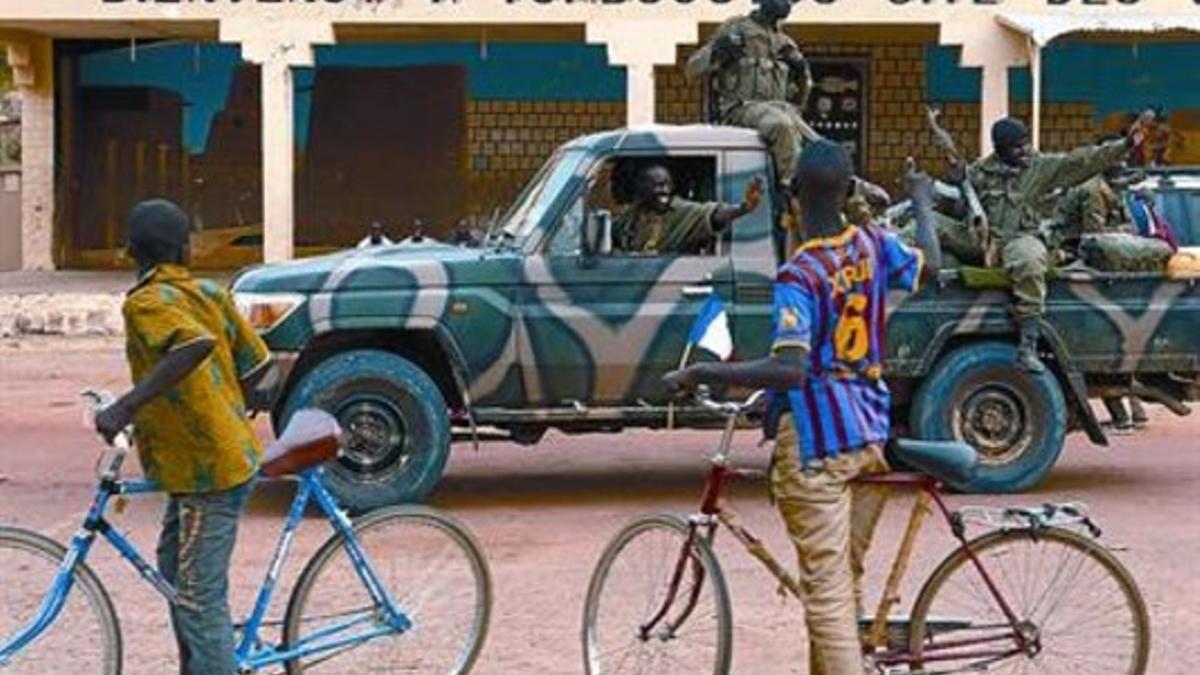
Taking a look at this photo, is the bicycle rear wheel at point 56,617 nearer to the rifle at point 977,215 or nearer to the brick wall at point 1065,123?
the rifle at point 977,215

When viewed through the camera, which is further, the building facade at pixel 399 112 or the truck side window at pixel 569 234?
the building facade at pixel 399 112

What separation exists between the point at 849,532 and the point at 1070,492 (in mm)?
5769

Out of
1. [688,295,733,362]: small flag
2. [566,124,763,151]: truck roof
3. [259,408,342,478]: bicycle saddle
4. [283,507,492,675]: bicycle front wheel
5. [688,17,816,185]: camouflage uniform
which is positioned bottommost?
[283,507,492,675]: bicycle front wheel

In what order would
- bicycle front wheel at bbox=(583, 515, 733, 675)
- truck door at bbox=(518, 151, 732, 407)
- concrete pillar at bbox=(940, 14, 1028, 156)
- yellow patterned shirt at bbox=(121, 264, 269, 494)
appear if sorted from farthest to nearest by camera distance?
concrete pillar at bbox=(940, 14, 1028, 156) → truck door at bbox=(518, 151, 732, 407) → bicycle front wheel at bbox=(583, 515, 733, 675) → yellow patterned shirt at bbox=(121, 264, 269, 494)

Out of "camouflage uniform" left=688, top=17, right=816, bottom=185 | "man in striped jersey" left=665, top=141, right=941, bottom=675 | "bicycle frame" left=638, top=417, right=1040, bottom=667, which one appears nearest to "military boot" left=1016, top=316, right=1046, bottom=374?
"camouflage uniform" left=688, top=17, right=816, bottom=185

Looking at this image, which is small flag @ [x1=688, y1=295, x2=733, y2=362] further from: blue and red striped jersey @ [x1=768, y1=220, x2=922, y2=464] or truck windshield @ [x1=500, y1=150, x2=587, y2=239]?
truck windshield @ [x1=500, y1=150, x2=587, y2=239]

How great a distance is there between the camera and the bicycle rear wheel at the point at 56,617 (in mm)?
5887

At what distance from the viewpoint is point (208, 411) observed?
5.89 metres

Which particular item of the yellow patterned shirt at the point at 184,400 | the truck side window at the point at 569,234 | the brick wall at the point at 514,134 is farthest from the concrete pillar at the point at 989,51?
the yellow patterned shirt at the point at 184,400

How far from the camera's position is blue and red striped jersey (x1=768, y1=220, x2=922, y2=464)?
5625 mm

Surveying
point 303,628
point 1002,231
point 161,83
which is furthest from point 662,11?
point 303,628

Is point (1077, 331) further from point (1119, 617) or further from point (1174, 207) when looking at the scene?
point (1119, 617)

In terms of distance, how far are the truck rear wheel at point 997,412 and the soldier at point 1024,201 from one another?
0.53 ft

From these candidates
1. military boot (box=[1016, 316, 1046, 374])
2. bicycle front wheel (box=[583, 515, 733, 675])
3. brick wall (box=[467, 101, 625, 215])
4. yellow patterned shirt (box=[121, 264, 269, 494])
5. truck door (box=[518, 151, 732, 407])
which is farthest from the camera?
brick wall (box=[467, 101, 625, 215])
